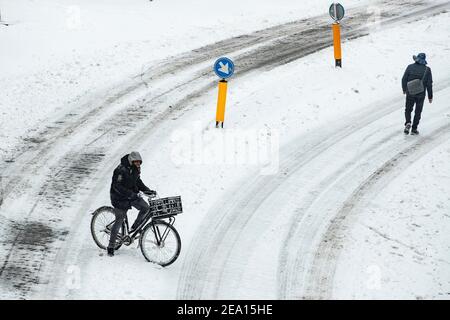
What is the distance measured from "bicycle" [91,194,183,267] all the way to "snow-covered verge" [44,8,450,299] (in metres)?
0.20

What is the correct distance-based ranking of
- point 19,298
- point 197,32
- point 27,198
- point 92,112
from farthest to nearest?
point 197,32 < point 92,112 < point 27,198 < point 19,298

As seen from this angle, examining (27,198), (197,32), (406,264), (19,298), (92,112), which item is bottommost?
(19,298)

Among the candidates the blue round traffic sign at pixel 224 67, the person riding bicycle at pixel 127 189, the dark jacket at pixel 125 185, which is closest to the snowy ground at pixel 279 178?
the person riding bicycle at pixel 127 189

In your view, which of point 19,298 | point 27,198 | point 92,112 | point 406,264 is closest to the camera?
point 19,298

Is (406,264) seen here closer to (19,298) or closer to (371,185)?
(371,185)

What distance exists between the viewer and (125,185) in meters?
9.59

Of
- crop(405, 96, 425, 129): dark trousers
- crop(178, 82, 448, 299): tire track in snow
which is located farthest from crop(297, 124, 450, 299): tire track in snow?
crop(405, 96, 425, 129): dark trousers

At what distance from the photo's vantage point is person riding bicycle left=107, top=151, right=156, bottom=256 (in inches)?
376

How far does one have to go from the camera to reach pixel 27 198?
38.1 ft

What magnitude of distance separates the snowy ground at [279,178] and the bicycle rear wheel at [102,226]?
193 millimetres

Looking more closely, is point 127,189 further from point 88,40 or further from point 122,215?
point 88,40

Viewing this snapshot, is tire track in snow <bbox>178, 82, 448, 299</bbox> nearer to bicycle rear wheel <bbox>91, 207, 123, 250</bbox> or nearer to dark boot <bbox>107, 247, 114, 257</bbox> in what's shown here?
dark boot <bbox>107, 247, 114, 257</bbox>
